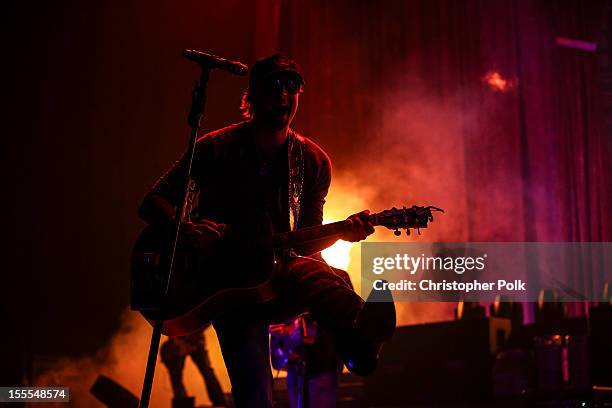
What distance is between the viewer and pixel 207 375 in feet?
22.9

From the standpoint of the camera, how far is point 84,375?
6703mm

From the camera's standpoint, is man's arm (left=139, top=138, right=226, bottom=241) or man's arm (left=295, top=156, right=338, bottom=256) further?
man's arm (left=295, top=156, right=338, bottom=256)

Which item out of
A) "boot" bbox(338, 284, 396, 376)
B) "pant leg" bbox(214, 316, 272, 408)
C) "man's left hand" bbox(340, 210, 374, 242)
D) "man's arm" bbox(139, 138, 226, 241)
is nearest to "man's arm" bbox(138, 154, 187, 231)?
"man's arm" bbox(139, 138, 226, 241)

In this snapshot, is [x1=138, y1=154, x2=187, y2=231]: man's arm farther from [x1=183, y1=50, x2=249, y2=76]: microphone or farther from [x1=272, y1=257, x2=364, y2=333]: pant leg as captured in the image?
[x1=272, y1=257, x2=364, y2=333]: pant leg

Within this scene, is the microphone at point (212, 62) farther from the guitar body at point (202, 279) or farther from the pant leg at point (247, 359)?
the pant leg at point (247, 359)

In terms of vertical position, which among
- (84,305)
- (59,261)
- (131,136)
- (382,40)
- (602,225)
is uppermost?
(382,40)

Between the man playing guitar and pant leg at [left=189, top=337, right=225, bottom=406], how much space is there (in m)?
4.19

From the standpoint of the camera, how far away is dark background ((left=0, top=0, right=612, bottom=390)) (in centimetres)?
680

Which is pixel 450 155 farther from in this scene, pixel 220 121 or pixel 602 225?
pixel 220 121

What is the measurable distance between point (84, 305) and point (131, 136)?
1.94m

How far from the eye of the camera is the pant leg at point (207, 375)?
6965mm

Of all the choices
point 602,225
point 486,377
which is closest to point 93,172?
point 486,377

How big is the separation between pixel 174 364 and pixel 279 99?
4.59 metres

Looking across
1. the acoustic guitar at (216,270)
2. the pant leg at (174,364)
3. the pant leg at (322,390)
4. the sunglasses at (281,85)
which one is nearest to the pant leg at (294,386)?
the pant leg at (322,390)
